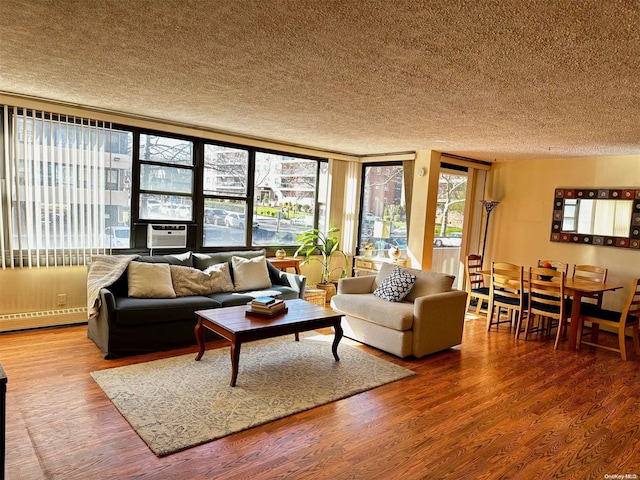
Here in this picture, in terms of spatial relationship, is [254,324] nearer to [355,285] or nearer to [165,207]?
[355,285]

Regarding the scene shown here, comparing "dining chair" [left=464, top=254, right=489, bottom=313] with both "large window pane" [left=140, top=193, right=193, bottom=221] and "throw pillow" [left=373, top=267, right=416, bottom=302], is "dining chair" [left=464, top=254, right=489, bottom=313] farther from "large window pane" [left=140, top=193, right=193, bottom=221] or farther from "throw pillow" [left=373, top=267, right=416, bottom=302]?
"large window pane" [left=140, top=193, right=193, bottom=221]

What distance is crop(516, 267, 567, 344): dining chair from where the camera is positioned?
4840 millimetres

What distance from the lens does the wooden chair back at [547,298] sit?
4.84 metres

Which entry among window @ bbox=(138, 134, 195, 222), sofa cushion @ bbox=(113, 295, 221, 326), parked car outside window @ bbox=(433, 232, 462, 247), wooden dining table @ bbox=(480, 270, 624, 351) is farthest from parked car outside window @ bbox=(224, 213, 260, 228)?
wooden dining table @ bbox=(480, 270, 624, 351)

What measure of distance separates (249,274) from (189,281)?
2.37 feet

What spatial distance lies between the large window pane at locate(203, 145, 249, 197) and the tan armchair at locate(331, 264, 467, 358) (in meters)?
2.05

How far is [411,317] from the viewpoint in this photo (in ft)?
13.7

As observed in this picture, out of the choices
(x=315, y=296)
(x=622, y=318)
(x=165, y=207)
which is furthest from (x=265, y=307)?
(x=622, y=318)

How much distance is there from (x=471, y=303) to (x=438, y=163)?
2271 mm

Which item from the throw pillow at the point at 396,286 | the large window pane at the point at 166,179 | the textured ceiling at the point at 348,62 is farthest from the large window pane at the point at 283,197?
the throw pillow at the point at 396,286

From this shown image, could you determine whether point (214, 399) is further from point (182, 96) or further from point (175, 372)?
Answer: point (182, 96)

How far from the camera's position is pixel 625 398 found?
11.6 feet

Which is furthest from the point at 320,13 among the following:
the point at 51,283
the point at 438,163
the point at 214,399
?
the point at 438,163

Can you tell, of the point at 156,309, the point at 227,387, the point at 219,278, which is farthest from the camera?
the point at 219,278
